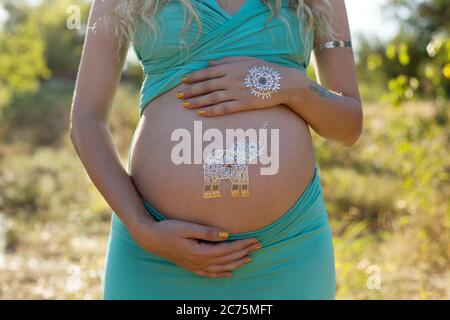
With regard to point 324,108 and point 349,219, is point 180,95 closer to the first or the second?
point 324,108

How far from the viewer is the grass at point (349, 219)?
4.30 metres

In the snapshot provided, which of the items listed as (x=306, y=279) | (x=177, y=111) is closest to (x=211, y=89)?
(x=177, y=111)

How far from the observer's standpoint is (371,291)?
13.6ft

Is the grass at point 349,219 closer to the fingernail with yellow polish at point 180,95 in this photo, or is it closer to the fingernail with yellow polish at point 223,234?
the fingernail with yellow polish at point 223,234

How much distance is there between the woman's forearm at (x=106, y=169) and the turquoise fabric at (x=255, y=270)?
0.10 m

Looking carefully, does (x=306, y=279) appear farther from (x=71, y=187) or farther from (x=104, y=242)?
(x=71, y=187)

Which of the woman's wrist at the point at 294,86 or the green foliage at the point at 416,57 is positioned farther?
the green foliage at the point at 416,57

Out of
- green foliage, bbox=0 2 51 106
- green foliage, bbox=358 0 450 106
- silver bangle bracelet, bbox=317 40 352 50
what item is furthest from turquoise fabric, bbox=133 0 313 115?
green foliage, bbox=0 2 51 106

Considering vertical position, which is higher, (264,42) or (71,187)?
(71,187)

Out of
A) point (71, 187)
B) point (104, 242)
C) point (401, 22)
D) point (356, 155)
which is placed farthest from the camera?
point (401, 22)

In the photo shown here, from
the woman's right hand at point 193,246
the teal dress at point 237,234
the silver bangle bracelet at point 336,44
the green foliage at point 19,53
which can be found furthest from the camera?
the green foliage at point 19,53

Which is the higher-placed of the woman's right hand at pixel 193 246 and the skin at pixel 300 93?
the skin at pixel 300 93

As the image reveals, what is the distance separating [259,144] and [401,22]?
14.1 m

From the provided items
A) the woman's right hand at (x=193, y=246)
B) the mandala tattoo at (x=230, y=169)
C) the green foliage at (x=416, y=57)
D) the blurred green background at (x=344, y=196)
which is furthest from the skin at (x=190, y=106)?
the green foliage at (x=416, y=57)
